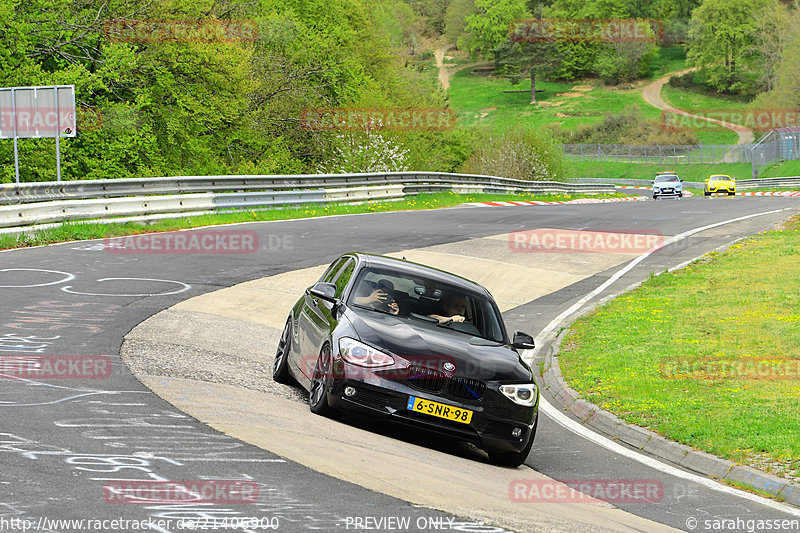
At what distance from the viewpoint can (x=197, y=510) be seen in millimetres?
5375

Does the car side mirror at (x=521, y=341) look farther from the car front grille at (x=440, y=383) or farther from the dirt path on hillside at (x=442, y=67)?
the dirt path on hillside at (x=442, y=67)

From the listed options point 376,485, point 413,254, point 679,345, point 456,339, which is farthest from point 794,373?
point 413,254

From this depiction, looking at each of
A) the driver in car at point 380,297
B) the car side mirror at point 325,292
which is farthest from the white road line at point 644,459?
the car side mirror at point 325,292

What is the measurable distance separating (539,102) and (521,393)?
151m

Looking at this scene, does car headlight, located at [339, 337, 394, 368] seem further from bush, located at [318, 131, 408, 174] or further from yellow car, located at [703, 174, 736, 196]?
yellow car, located at [703, 174, 736, 196]

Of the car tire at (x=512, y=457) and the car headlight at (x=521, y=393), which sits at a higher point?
the car headlight at (x=521, y=393)

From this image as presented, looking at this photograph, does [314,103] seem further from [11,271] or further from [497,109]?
[497,109]

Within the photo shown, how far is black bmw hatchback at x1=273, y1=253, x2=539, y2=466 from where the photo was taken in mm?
7945

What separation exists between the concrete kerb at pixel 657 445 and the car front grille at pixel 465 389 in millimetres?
2085

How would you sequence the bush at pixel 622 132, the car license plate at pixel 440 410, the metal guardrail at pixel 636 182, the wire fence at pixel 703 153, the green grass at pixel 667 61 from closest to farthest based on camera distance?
1. the car license plate at pixel 440 410
2. the wire fence at pixel 703 153
3. the metal guardrail at pixel 636 182
4. the bush at pixel 622 132
5. the green grass at pixel 667 61

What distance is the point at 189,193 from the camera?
25984 mm

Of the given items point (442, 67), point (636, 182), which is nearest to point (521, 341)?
point (636, 182)

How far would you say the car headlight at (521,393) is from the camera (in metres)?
8.16

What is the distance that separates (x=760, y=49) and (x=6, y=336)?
140898 millimetres
